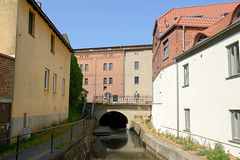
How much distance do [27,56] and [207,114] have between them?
796 centimetres

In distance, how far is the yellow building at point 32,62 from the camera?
8.59m

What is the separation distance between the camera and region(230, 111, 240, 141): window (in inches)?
306

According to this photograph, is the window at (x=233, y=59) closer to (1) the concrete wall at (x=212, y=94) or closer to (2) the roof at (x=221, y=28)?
(1) the concrete wall at (x=212, y=94)

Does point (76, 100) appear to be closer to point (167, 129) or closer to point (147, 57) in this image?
point (167, 129)

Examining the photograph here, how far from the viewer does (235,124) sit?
7.95m

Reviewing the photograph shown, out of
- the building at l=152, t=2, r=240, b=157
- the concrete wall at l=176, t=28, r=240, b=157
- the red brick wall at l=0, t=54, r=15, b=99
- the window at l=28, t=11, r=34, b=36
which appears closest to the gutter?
the building at l=152, t=2, r=240, b=157

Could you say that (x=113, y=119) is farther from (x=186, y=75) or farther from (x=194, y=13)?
(x=186, y=75)

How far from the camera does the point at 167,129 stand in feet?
→ 47.3

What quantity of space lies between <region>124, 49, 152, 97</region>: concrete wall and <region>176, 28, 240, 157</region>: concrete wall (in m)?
25.0

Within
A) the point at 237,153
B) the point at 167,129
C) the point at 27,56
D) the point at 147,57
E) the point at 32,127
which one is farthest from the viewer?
the point at 147,57

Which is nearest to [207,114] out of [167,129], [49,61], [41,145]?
[167,129]

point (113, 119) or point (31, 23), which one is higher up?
point (31, 23)

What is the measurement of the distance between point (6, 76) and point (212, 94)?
7.83 meters

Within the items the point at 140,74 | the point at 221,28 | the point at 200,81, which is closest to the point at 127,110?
the point at 140,74
